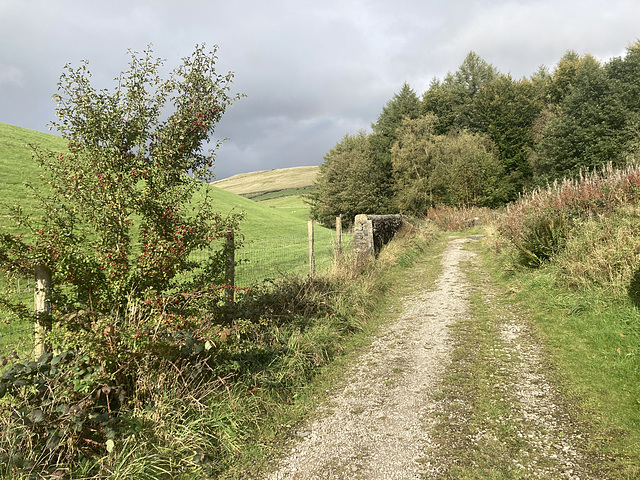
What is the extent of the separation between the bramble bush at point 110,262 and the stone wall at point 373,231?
674cm

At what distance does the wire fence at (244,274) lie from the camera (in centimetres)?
334

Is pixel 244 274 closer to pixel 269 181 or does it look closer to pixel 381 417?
pixel 381 417

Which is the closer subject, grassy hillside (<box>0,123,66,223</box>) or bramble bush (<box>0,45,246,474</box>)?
bramble bush (<box>0,45,246,474</box>)

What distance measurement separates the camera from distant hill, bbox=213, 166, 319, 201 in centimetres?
9756

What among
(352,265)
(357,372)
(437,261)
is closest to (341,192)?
(437,261)

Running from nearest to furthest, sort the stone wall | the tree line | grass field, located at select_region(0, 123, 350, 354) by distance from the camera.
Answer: grass field, located at select_region(0, 123, 350, 354) < the stone wall < the tree line

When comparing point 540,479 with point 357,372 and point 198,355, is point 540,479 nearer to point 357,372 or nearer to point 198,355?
point 357,372

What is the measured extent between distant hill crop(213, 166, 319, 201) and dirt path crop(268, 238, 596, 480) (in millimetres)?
80125

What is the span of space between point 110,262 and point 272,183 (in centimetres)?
11142

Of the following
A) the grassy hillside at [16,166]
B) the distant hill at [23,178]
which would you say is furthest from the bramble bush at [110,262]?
the grassy hillside at [16,166]

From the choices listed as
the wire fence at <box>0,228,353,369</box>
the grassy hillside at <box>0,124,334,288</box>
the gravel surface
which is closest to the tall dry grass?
the gravel surface

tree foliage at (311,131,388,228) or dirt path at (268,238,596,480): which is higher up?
tree foliage at (311,131,388,228)

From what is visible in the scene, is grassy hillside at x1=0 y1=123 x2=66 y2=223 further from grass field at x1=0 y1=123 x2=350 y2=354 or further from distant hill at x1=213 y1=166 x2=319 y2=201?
distant hill at x1=213 y1=166 x2=319 y2=201

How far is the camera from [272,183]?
112812 millimetres
